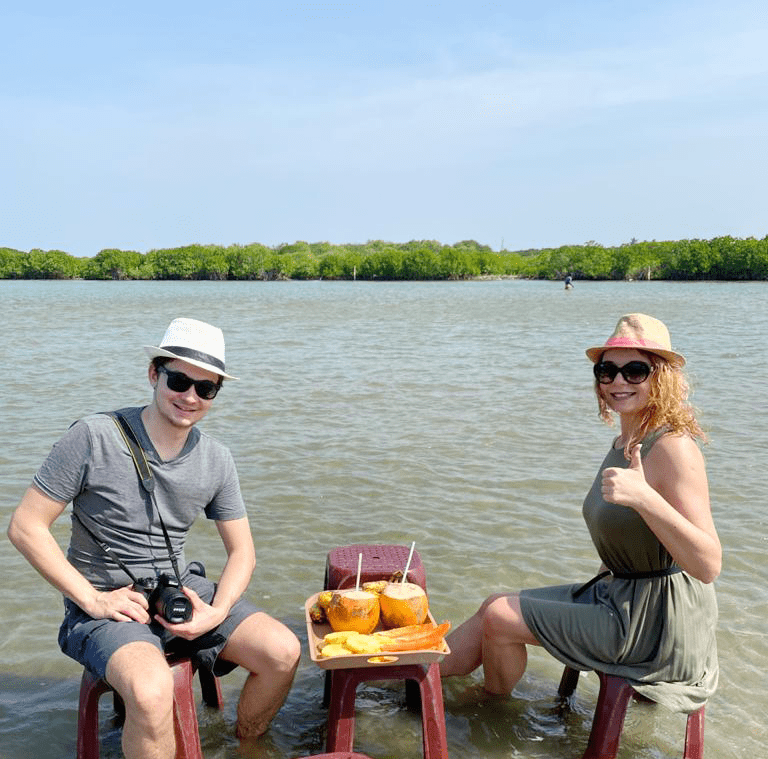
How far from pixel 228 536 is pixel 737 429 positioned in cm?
843

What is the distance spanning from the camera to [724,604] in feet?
17.5

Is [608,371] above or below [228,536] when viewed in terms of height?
above

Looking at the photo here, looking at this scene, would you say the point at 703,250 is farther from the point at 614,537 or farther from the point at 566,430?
the point at 614,537

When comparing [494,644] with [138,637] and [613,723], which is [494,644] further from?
[138,637]

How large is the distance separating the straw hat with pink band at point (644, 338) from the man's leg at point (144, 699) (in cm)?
213

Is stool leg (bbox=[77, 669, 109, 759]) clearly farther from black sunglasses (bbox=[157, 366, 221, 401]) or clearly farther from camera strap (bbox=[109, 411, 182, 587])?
black sunglasses (bbox=[157, 366, 221, 401])

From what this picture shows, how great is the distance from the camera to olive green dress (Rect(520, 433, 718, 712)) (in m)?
3.31

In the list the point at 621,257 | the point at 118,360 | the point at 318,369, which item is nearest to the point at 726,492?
the point at 318,369

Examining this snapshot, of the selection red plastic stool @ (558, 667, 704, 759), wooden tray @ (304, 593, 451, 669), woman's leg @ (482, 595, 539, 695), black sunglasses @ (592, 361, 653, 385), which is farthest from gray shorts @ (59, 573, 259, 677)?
black sunglasses @ (592, 361, 653, 385)

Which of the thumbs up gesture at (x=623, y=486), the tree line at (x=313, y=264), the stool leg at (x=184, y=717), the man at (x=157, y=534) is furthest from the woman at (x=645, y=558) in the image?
the tree line at (x=313, y=264)

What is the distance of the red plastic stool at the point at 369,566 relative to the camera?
12.5 feet

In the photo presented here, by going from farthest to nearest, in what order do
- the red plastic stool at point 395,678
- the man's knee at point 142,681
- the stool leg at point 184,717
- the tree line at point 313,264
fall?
the tree line at point 313,264, the red plastic stool at point 395,678, the stool leg at point 184,717, the man's knee at point 142,681

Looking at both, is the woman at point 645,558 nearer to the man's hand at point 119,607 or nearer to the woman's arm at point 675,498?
the woman's arm at point 675,498

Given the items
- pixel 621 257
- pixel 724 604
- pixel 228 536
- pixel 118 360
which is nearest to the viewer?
pixel 228 536
